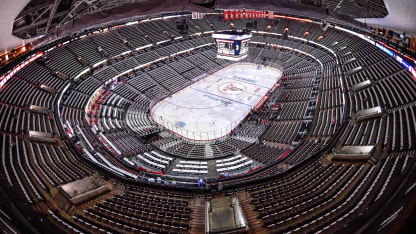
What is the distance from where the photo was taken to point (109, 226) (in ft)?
42.9

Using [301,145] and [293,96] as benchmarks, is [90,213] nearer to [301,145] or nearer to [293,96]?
[301,145]

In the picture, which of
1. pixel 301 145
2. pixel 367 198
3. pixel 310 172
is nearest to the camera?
pixel 367 198

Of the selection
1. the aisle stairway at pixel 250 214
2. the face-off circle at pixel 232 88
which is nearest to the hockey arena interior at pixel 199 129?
the aisle stairway at pixel 250 214

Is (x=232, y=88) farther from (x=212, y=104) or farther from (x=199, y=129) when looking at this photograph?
(x=199, y=129)

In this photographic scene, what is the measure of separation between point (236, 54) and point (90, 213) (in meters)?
40.7

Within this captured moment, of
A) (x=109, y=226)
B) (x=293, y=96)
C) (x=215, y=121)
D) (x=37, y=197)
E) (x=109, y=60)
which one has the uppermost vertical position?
(x=109, y=60)

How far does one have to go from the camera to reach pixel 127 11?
1191 cm

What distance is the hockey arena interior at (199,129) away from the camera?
12.3 metres

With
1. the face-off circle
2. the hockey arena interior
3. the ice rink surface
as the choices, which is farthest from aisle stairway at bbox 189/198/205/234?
the face-off circle

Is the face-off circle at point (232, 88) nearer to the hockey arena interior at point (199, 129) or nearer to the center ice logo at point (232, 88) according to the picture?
the center ice logo at point (232, 88)

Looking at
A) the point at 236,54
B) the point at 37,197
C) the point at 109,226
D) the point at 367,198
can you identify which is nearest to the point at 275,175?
the point at 367,198

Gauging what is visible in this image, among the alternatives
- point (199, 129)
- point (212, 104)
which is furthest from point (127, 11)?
point (212, 104)

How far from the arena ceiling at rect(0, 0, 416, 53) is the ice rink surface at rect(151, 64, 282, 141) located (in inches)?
581

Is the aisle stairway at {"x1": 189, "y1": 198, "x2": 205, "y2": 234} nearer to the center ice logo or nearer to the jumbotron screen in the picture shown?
the center ice logo
